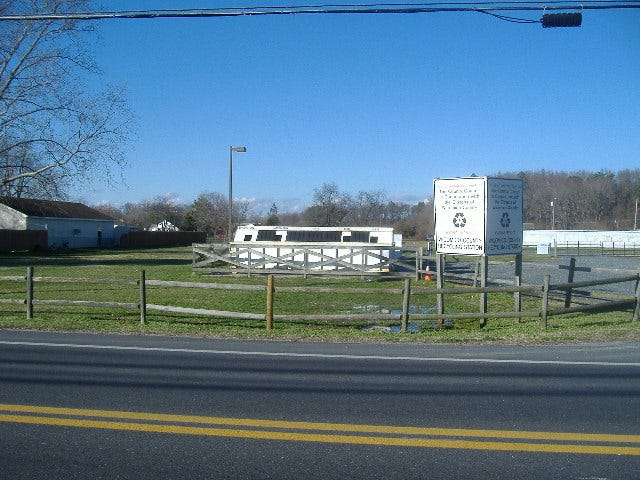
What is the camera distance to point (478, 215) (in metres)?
14.0

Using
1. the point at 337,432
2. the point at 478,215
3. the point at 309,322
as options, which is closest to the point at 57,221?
the point at 309,322

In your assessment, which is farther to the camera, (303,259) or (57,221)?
(57,221)

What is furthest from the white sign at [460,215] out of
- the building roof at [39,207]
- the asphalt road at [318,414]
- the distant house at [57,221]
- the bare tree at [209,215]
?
the bare tree at [209,215]

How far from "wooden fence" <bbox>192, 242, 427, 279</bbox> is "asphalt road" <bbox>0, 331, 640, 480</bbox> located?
53.0 ft

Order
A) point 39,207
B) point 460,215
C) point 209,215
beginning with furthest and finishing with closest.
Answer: point 209,215 → point 39,207 → point 460,215

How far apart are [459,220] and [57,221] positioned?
177 ft

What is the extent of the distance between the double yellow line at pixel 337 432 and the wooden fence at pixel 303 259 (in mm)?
19075

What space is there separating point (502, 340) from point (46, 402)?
25.6 feet

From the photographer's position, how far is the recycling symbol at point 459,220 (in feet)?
46.8

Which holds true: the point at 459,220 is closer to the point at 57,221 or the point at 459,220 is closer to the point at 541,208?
the point at 57,221

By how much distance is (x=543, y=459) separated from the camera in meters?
5.16

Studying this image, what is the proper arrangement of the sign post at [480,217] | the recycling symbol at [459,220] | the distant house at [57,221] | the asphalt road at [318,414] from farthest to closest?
the distant house at [57,221], the recycling symbol at [459,220], the sign post at [480,217], the asphalt road at [318,414]

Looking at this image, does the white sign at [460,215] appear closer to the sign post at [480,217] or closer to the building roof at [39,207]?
the sign post at [480,217]

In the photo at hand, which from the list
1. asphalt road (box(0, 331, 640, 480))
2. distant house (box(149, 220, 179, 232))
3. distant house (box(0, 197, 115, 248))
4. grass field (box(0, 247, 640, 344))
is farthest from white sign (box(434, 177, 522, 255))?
distant house (box(149, 220, 179, 232))
